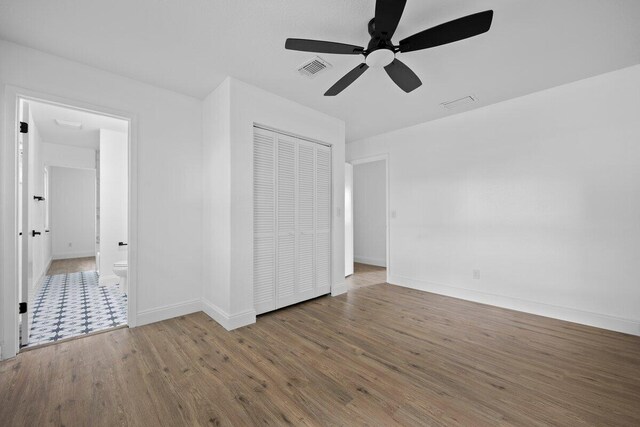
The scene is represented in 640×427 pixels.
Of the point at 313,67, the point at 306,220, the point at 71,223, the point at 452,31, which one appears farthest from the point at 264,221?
the point at 71,223

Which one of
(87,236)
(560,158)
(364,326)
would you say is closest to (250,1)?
(364,326)

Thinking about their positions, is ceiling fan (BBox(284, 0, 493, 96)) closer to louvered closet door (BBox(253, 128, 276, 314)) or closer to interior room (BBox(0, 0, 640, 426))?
interior room (BBox(0, 0, 640, 426))

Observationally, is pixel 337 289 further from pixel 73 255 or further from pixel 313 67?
pixel 73 255

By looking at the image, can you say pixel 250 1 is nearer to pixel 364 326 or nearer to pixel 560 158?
pixel 364 326

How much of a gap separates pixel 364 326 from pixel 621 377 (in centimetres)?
196

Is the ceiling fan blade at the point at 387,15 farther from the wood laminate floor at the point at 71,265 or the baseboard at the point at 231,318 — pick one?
the wood laminate floor at the point at 71,265

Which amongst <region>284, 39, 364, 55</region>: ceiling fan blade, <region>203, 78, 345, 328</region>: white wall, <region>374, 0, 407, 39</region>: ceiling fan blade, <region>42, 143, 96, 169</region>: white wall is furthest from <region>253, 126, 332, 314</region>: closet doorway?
<region>42, 143, 96, 169</region>: white wall

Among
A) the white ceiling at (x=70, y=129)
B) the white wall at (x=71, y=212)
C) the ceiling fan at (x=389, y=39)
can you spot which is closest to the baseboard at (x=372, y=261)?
the ceiling fan at (x=389, y=39)

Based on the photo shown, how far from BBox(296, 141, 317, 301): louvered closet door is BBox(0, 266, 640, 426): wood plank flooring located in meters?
0.66

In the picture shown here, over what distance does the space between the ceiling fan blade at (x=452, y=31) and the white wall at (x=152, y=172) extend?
2644 millimetres

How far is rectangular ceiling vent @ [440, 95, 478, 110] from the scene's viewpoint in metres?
3.33

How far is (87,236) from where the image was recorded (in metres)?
7.14

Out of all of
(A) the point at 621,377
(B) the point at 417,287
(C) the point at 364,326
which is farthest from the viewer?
(B) the point at 417,287

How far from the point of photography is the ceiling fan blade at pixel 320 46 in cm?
179
